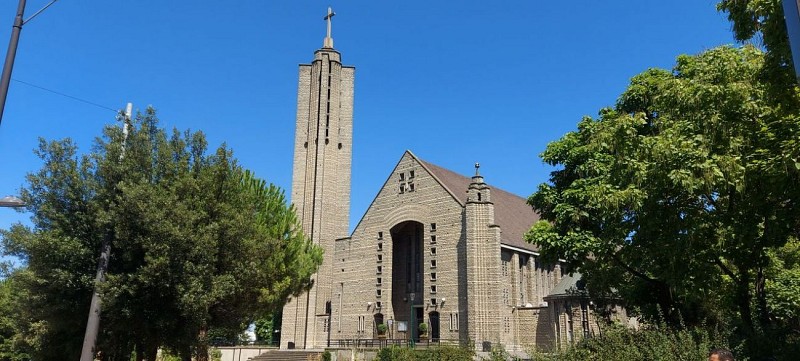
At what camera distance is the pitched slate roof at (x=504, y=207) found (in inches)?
1702

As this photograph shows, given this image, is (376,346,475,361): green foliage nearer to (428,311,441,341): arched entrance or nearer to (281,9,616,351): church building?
(281,9,616,351): church building

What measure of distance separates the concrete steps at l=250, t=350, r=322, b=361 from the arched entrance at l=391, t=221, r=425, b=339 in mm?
6865

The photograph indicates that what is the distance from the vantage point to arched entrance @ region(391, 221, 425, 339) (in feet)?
139

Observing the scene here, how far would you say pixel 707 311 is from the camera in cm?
2272

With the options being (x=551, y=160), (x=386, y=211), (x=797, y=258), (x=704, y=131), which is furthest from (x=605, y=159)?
(x=386, y=211)

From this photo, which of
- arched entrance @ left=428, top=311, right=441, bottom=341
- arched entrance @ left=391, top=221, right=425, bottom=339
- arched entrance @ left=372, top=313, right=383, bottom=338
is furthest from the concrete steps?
arched entrance @ left=428, top=311, right=441, bottom=341

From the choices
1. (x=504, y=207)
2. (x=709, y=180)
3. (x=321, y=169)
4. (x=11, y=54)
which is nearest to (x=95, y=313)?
(x=11, y=54)

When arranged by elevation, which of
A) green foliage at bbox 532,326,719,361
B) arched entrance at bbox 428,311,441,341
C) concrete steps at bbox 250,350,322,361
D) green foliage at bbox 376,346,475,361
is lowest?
concrete steps at bbox 250,350,322,361

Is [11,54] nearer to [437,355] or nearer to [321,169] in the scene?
[437,355]

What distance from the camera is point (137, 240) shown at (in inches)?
591

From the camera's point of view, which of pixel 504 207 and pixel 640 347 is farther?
pixel 504 207

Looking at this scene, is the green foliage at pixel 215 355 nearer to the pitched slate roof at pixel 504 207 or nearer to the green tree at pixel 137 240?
the pitched slate roof at pixel 504 207

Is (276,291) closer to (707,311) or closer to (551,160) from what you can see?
(551,160)

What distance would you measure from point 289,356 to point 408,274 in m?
10.6
